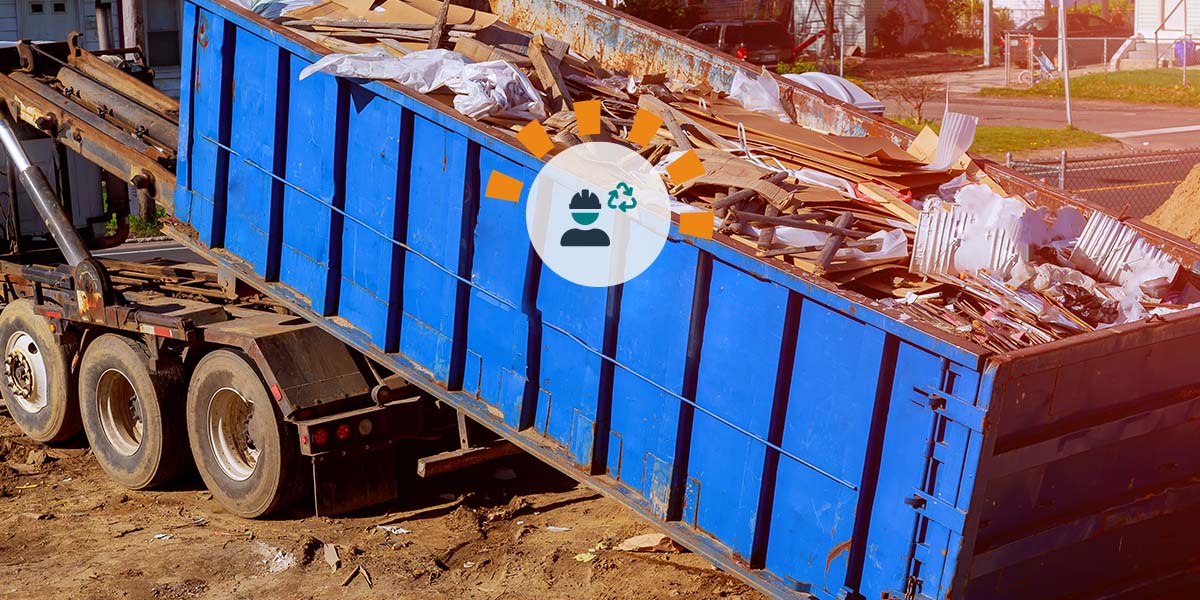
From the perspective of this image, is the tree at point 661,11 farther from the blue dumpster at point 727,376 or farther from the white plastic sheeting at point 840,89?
the blue dumpster at point 727,376

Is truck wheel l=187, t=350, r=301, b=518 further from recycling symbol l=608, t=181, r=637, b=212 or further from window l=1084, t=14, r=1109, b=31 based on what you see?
window l=1084, t=14, r=1109, b=31

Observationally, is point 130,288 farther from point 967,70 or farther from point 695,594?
point 967,70

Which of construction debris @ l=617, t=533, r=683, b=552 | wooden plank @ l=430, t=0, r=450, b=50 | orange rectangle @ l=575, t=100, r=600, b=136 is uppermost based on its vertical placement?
wooden plank @ l=430, t=0, r=450, b=50

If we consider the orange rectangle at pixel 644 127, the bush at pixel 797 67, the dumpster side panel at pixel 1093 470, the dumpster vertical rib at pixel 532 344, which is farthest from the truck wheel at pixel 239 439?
the bush at pixel 797 67

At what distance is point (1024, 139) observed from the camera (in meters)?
24.2

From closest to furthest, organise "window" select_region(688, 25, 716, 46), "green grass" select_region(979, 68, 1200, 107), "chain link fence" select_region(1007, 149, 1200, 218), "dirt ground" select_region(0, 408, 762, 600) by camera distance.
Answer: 1. "dirt ground" select_region(0, 408, 762, 600)
2. "chain link fence" select_region(1007, 149, 1200, 218)
3. "green grass" select_region(979, 68, 1200, 107)
4. "window" select_region(688, 25, 716, 46)

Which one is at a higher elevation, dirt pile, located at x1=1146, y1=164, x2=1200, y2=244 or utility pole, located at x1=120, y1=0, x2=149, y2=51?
utility pole, located at x1=120, y1=0, x2=149, y2=51

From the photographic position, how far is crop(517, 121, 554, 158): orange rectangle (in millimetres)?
6465

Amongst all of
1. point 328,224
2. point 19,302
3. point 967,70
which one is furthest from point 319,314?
point 967,70

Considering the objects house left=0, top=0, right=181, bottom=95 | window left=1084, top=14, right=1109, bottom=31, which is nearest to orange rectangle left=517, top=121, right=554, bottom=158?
house left=0, top=0, right=181, bottom=95

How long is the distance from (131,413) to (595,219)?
4.31m

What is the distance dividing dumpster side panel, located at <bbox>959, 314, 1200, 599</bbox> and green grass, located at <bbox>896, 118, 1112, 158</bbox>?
56.5 feet

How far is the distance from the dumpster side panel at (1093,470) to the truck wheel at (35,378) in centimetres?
652

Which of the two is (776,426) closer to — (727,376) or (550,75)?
(727,376)
